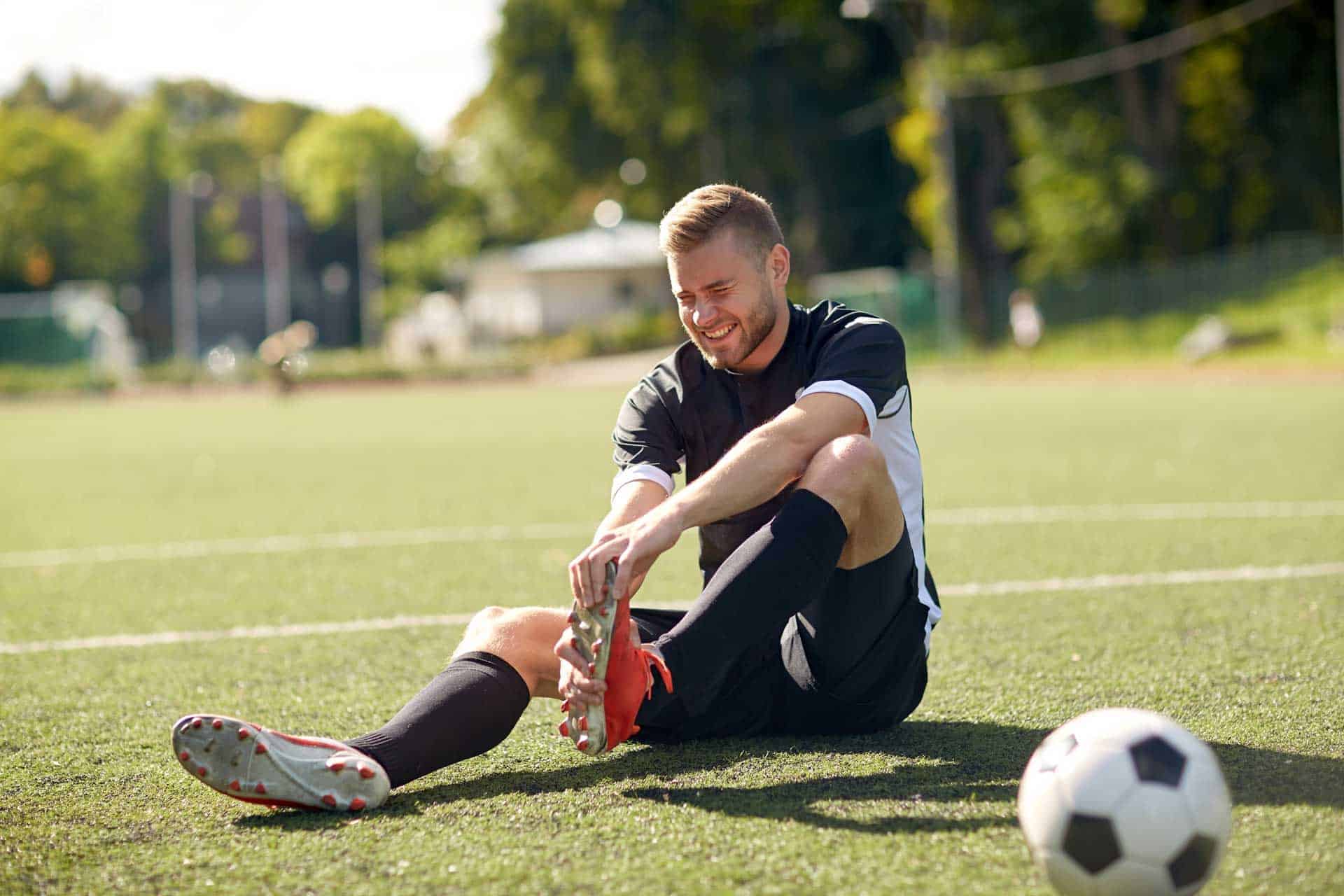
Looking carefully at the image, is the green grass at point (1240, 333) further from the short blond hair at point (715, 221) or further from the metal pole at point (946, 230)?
the short blond hair at point (715, 221)

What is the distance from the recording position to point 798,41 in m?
41.1

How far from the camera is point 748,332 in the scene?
3.39m

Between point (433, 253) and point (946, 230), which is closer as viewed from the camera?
point (946, 230)

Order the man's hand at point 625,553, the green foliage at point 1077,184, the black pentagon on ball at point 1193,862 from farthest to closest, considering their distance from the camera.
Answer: the green foliage at point 1077,184
the man's hand at point 625,553
the black pentagon on ball at point 1193,862

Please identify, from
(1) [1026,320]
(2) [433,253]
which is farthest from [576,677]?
(2) [433,253]

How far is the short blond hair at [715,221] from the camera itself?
3293mm

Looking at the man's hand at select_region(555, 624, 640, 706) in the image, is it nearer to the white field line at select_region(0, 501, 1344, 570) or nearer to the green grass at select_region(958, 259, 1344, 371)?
the white field line at select_region(0, 501, 1344, 570)

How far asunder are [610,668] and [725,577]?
1.04ft

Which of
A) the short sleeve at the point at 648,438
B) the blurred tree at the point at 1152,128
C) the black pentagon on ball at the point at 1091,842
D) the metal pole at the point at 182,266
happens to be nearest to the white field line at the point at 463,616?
the short sleeve at the point at 648,438

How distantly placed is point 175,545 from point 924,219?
36184 millimetres

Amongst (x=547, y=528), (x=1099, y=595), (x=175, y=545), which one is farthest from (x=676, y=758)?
(x=175, y=545)

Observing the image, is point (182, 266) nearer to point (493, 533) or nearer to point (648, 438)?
point (493, 533)

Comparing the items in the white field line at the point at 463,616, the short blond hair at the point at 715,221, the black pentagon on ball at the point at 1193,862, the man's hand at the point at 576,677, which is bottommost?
the white field line at the point at 463,616

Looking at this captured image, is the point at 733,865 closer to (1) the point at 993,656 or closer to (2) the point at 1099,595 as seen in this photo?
(1) the point at 993,656
